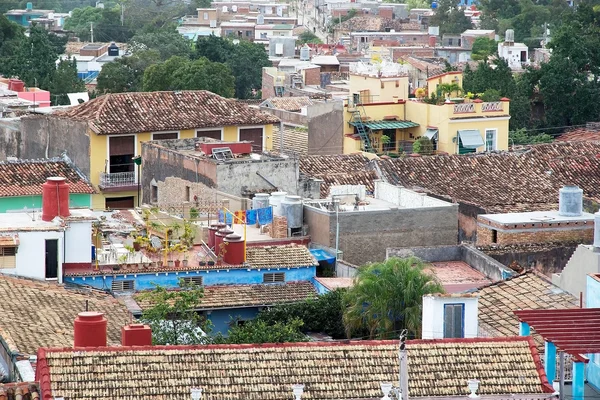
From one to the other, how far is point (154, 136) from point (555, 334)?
25802 millimetres

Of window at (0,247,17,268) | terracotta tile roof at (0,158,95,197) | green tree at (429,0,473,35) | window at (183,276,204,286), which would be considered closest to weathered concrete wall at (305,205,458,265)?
window at (183,276,204,286)

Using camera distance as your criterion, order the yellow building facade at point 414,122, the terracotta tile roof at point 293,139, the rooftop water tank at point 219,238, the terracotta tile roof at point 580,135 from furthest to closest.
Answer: the terracotta tile roof at point 580,135, the terracotta tile roof at point 293,139, the yellow building facade at point 414,122, the rooftop water tank at point 219,238

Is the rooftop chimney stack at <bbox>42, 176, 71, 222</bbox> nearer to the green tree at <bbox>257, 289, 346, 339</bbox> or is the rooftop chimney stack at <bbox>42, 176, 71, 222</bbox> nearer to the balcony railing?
the green tree at <bbox>257, 289, 346, 339</bbox>

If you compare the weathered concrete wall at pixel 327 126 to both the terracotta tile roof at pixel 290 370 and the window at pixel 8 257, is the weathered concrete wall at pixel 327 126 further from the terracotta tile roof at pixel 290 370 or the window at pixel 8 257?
the terracotta tile roof at pixel 290 370

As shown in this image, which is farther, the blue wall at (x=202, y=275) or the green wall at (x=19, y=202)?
the green wall at (x=19, y=202)

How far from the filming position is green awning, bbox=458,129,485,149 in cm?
5106

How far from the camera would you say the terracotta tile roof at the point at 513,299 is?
2667cm

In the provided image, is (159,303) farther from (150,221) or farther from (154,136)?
(154,136)

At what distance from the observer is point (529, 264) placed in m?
33.7

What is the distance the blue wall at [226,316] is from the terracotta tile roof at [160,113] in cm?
1472

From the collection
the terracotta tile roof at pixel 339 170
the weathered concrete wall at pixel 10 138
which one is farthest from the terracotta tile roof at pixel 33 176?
the terracotta tile roof at pixel 339 170

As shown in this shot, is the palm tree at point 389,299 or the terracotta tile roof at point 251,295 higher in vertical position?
the palm tree at point 389,299

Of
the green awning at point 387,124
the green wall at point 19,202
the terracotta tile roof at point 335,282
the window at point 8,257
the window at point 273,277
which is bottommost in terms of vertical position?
the terracotta tile roof at point 335,282

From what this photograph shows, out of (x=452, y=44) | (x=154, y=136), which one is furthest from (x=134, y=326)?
(x=452, y=44)
